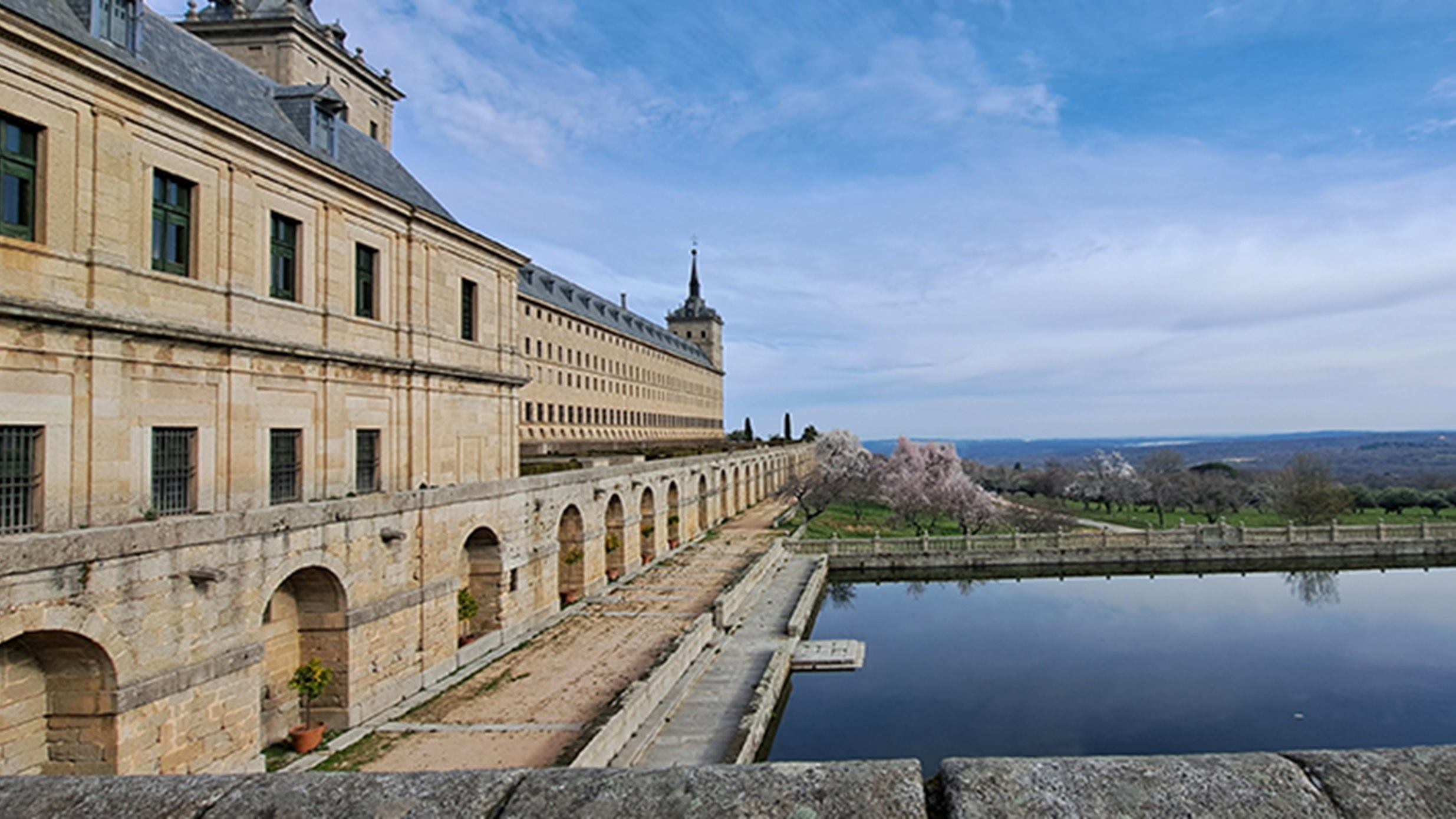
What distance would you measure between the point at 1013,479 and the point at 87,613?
9177 centimetres

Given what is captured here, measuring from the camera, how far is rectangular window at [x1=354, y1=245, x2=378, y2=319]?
1834 cm

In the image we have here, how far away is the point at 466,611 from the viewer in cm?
2009

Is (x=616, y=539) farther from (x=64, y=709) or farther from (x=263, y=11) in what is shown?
(x=263, y=11)

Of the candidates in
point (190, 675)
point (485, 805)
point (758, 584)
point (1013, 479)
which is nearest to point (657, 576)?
point (758, 584)

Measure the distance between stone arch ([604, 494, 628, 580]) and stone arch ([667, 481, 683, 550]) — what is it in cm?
723

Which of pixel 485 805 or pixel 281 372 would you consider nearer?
pixel 485 805

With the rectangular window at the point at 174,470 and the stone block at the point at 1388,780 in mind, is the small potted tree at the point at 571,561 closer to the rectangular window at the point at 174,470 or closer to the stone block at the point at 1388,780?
the rectangular window at the point at 174,470

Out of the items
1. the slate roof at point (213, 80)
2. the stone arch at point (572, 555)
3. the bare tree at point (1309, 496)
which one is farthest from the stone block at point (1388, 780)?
the bare tree at point (1309, 496)

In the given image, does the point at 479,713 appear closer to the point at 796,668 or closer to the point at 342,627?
the point at 342,627

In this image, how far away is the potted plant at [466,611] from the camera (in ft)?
65.6

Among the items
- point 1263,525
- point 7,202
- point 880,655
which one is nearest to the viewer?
point 7,202

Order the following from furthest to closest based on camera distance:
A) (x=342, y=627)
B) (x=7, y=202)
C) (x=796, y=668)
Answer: (x=796, y=668)
(x=342, y=627)
(x=7, y=202)

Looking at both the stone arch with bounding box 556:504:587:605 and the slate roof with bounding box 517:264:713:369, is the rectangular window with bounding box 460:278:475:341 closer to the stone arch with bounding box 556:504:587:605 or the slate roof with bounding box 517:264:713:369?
the stone arch with bounding box 556:504:587:605

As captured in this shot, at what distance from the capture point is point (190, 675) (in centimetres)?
1170
